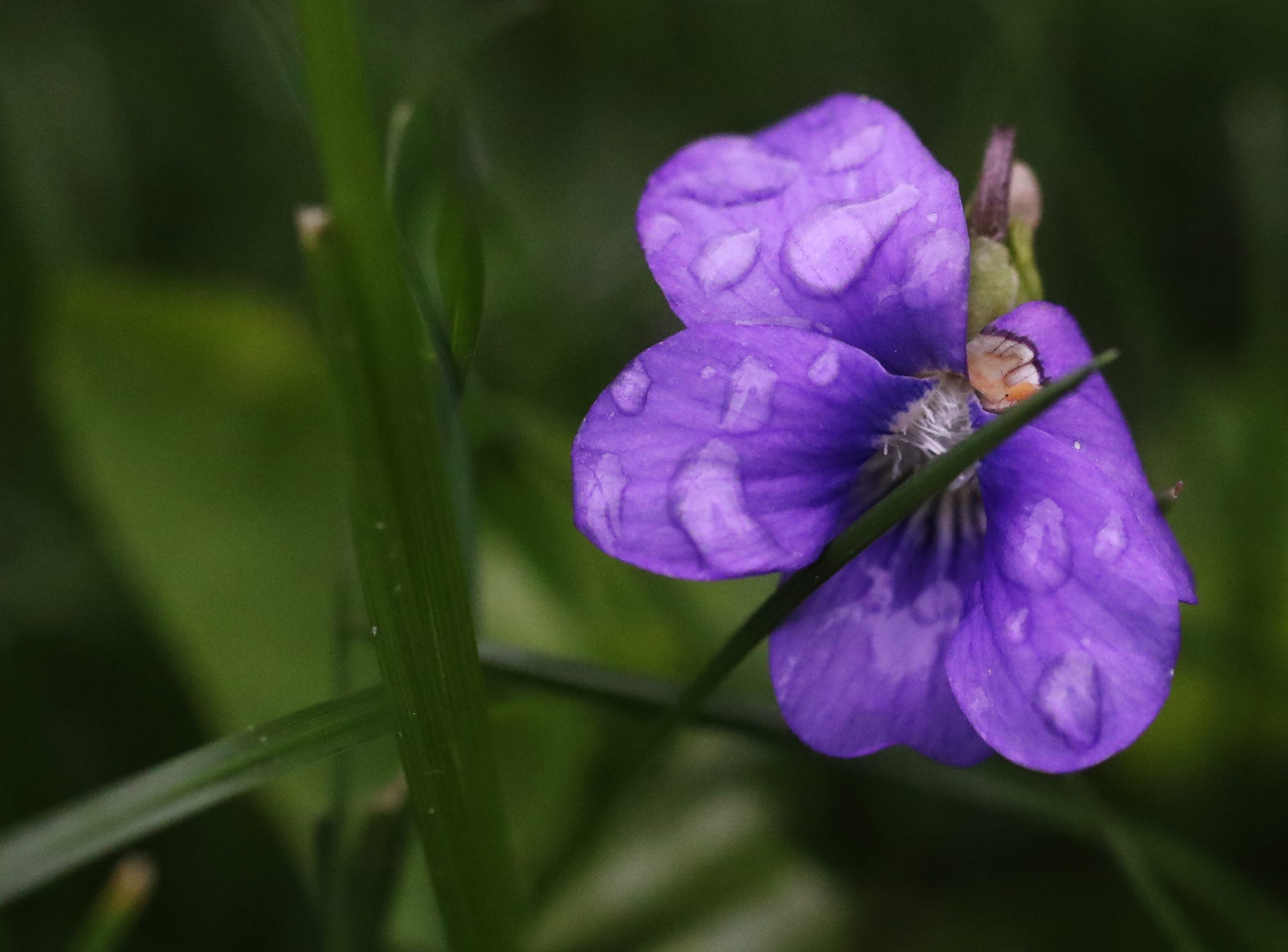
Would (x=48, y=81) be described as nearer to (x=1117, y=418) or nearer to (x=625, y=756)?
(x=625, y=756)

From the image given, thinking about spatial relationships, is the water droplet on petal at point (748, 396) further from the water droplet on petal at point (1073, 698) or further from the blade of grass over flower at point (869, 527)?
the water droplet on petal at point (1073, 698)

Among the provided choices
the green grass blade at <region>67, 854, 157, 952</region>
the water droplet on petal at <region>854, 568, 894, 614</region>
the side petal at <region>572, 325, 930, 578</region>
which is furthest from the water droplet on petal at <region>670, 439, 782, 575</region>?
the green grass blade at <region>67, 854, 157, 952</region>

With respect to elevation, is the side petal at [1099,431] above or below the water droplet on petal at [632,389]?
below

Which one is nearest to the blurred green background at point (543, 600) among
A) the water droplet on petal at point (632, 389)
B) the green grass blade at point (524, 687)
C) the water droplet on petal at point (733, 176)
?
the green grass blade at point (524, 687)

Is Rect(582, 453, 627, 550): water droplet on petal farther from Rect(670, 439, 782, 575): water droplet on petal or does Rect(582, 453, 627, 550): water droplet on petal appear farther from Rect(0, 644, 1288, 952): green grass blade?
Rect(0, 644, 1288, 952): green grass blade

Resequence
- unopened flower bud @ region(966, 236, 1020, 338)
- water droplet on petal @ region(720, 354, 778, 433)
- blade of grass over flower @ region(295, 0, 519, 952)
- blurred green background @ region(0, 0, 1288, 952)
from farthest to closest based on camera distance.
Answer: blurred green background @ region(0, 0, 1288, 952) → unopened flower bud @ region(966, 236, 1020, 338) → water droplet on petal @ region(720, 354, 778, 433) → blade of grass over flower @ region(295, 0, 519, 952)

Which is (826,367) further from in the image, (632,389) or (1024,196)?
(1024,196)

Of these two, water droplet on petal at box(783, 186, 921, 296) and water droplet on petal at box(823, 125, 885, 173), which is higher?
water droplet on petal at box(823, 125, 885, 173)

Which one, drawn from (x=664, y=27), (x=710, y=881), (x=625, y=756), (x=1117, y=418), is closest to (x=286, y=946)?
(x=710, y=881)
